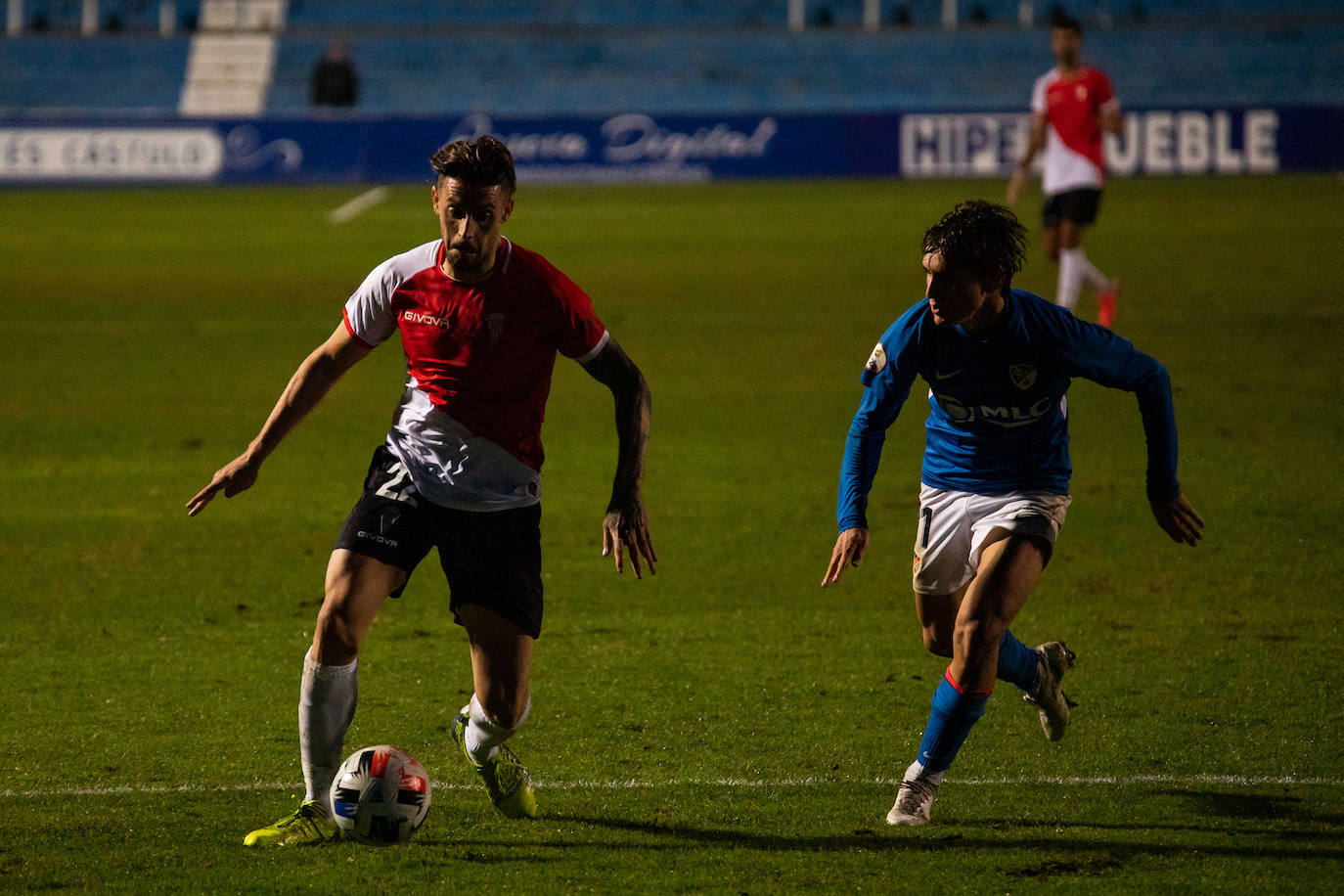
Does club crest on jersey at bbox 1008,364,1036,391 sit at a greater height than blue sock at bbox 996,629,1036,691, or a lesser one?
greater

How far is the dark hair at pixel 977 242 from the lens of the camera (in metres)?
4.48

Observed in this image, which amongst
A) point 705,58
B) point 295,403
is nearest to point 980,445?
point 295,403

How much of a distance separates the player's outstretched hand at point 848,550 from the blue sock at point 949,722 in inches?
16.0

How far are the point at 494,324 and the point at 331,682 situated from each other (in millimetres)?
1037

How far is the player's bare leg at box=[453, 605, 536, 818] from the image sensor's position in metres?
4.58

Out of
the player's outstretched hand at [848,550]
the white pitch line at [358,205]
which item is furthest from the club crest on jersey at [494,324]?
the white pitch line at [358,205]

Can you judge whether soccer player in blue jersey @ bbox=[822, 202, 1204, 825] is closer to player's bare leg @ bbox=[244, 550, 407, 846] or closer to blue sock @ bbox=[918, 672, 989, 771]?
blue sock @ bbox=[918, 672, 989, 771]

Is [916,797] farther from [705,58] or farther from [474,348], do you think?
[705,58]

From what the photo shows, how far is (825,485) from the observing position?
9.28 metres

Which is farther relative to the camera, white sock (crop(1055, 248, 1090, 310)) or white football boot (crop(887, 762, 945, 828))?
white sock (crop(1055, 248, 1090, 310))

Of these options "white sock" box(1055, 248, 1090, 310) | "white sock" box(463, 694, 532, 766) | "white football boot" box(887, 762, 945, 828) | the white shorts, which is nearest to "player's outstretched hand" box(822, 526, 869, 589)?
the white shorts

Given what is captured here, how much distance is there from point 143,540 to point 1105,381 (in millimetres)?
5099

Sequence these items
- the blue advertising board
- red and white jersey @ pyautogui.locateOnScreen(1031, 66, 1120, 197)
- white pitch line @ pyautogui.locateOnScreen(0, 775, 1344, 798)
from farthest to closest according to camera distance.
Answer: the blue advertising board → red and white jersey @ pyautogui.locateOnScreen(1031, 66, 1120, 197) → white pitch line @ pyautogui.locateOnScreen(0, 775, 1344, 798)

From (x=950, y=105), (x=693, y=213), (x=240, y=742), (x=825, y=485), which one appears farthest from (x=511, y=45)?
(x=240, y=742)
